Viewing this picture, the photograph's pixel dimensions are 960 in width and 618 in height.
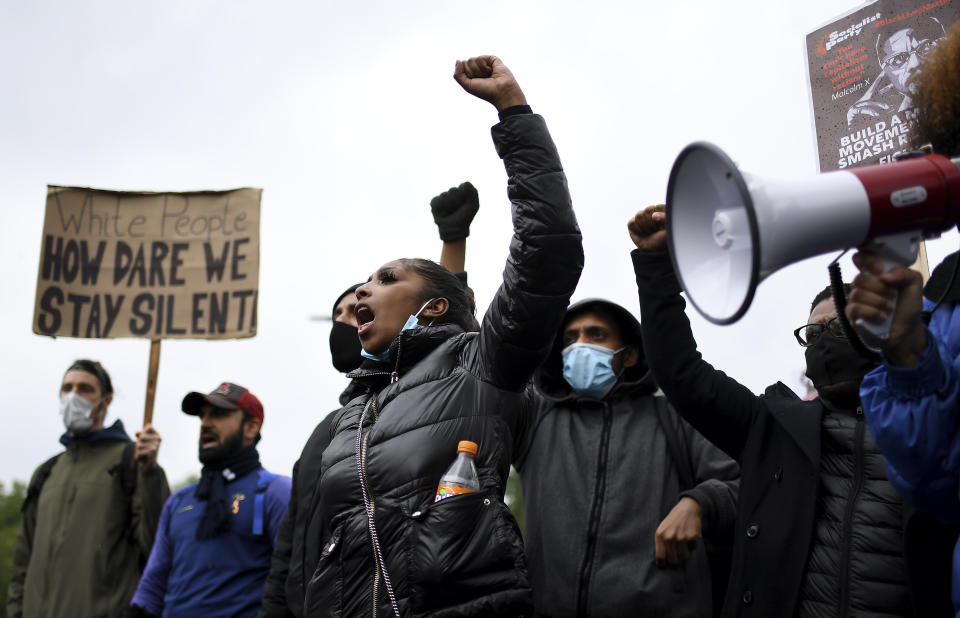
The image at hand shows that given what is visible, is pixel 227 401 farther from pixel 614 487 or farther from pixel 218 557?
pixel 614 487

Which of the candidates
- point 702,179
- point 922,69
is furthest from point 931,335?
point 922,69

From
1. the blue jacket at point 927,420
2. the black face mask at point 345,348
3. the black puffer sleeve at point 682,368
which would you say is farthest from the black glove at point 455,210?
the blue jacket at point 927,420

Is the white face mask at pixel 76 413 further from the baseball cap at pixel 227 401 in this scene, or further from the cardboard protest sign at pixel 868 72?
the cardboard protest sign at pixel 868 72

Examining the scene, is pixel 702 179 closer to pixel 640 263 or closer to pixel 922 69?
pixel 922 69

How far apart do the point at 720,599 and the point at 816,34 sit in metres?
2.18

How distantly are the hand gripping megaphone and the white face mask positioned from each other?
17.3ft

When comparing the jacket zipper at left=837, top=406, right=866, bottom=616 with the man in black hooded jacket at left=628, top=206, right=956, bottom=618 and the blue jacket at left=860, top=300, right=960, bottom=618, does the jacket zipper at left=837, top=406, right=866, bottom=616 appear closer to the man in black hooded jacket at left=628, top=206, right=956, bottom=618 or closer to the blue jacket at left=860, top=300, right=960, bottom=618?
the man in black hooded jacket at left=628, top=206, right=956, bottom=618

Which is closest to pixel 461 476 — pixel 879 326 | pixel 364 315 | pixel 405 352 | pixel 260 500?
pixel 405 352

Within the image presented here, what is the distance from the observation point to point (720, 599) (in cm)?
343

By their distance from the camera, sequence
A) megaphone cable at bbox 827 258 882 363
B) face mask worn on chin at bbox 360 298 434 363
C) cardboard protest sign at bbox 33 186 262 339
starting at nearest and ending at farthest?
megaphone cable at bbox 827 258 882 363 < face mask worn on chin at bbox 360 298 434 363 < cardboard protest sign at bbox 33 186 262 339

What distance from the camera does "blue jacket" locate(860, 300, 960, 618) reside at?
5.63 feet

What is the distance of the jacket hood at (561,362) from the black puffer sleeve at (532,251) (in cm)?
113

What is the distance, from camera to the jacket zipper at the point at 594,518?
3.22 meters

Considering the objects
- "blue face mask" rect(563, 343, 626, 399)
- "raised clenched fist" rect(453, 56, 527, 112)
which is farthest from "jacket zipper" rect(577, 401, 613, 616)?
"raised clenched fist" rect(453, 56, 527, 112)
